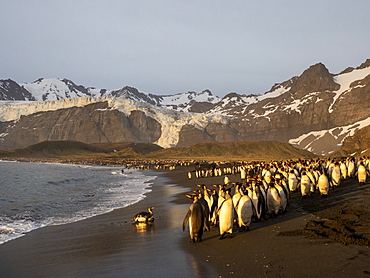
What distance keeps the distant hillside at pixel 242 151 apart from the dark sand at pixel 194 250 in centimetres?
9178

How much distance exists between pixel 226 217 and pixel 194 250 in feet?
4.81

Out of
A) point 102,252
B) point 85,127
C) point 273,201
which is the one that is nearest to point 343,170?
point 273,201

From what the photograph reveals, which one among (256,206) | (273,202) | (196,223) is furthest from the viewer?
(273,202)

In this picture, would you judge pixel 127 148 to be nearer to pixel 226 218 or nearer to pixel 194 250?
pixel 226 218

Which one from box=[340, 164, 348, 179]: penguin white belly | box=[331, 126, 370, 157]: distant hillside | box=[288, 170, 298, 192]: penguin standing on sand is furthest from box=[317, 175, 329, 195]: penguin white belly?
box=[331, 126, 370, 157]: distant hillside

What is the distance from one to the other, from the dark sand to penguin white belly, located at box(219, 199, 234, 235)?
0.36 meters

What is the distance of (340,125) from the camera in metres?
194

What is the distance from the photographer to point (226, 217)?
9375mm

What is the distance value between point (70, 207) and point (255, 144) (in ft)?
326

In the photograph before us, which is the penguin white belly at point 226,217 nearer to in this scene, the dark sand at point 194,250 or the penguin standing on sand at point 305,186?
the dark sand at point 194,250

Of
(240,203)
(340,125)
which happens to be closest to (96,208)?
(240,203)

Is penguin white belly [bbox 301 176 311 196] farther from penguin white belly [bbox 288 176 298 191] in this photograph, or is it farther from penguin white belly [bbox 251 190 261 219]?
penguin white belly [bbox 251 190 261 219]

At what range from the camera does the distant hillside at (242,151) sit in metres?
105

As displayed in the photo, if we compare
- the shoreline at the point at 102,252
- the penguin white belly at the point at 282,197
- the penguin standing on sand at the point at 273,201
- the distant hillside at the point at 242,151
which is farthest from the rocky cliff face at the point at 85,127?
the penguin standing on sand at the point at 273,201
